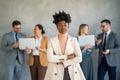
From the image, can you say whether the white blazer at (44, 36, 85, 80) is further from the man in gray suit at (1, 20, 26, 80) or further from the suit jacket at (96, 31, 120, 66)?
the man in gray suit at (1, 20, 26, 80)

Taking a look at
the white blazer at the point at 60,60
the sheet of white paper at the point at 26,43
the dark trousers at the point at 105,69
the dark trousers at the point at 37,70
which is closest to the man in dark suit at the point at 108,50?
the dark trousers at the point at 105,69

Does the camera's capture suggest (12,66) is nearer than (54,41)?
No

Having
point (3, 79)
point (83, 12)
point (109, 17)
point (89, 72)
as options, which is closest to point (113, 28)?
point (109, 17)

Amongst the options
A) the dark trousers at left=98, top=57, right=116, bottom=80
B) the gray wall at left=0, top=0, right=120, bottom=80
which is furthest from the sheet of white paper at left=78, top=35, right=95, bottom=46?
the gray wall at left=0, top=0, right=120, bottom=80

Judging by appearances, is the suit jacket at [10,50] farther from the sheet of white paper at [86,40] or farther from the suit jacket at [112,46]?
the suit jacket at [112,46]

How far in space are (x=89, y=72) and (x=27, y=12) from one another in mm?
1826

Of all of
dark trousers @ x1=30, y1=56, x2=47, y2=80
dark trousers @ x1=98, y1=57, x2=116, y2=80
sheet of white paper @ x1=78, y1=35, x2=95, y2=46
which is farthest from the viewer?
dark trousers @ x1=30, y1=56, x2=47, y2=80

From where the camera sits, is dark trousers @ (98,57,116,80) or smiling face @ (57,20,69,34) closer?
smiling face @ (57,20,69,34)

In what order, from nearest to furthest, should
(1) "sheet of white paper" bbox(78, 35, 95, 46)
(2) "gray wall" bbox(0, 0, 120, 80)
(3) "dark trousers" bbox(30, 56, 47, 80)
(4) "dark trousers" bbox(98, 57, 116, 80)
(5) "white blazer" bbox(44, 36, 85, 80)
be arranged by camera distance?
(5) "white blazer" bbox(44, 36, 85, 80)
(1) "sheet of white paper" bbox(78, 35, 95, 46)
(4) "dark trousers" bbox(98, 57, 116, 80)
(3) "dark trousers" bbox(30, 56, 47, 80)
(2) "gray wall" bbox(0, 0, 120, 80)

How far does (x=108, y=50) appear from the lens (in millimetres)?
4215

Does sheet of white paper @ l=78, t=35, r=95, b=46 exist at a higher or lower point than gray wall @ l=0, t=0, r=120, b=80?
lower

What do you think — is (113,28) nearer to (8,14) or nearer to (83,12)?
(83,12)

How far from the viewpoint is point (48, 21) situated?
514 centimetres

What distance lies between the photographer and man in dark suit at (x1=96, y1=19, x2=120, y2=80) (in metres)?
4.28
